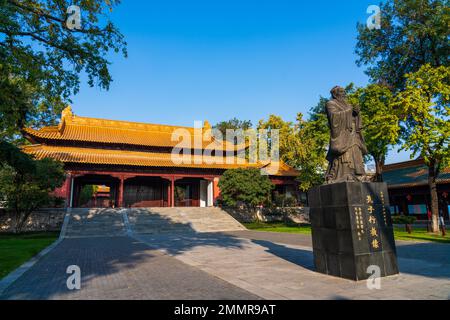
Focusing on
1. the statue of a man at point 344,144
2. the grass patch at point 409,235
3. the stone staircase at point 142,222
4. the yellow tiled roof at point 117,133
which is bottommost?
the grass patch at point 409,235

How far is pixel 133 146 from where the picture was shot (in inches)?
1108

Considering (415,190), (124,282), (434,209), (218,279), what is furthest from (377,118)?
(124,282)

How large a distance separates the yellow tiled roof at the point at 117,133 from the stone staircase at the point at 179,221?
297 inches

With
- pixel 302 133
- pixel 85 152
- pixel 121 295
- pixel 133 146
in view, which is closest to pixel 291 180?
pixel 302 133

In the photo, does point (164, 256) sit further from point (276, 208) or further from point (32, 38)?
point (276, 208)

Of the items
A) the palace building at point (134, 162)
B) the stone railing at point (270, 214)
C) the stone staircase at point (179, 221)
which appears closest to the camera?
the stone staircase at point (179, 221)

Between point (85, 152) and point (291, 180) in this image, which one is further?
point (291, 180)

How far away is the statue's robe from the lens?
6.22 m

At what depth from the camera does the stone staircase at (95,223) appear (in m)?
18.0

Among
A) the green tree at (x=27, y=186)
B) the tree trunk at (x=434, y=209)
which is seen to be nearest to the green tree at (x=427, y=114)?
the tree trunk at (x=434, y=209)

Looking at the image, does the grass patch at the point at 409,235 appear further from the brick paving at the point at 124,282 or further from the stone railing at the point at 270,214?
the brick paving at the point at 124,282

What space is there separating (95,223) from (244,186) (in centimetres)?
1095

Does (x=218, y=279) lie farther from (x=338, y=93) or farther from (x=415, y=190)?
(x=415, y=190)
